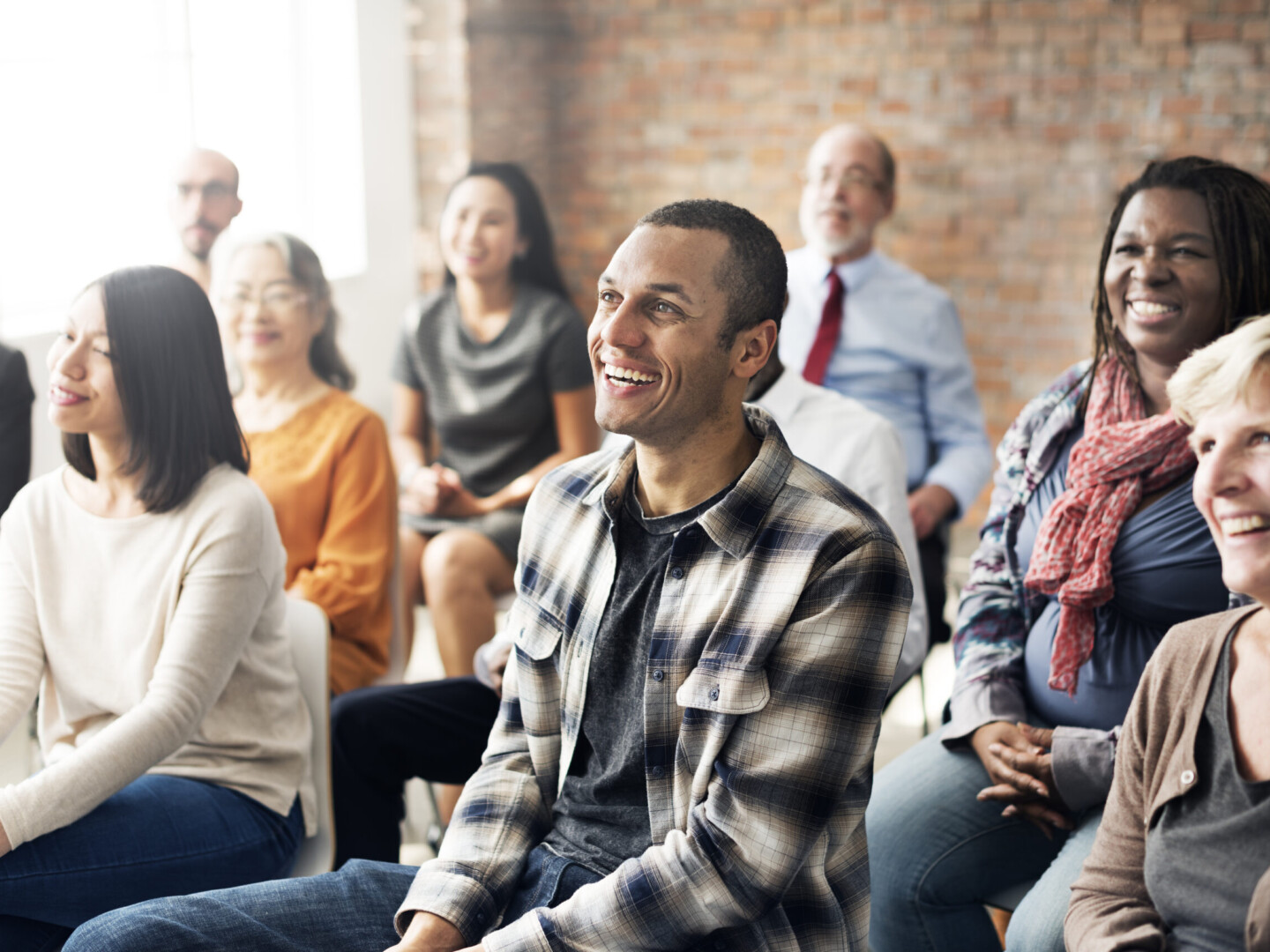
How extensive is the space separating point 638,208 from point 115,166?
2198 mm

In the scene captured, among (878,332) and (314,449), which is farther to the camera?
(878,332)

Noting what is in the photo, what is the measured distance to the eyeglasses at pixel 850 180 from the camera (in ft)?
11.7

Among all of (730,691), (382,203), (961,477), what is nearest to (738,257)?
(730,691)

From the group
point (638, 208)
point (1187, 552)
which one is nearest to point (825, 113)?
point (638, 208)

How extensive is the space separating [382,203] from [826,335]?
2.07 metres

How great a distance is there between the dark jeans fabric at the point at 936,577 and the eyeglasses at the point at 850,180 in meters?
1.05

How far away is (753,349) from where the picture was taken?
1543 millimetres

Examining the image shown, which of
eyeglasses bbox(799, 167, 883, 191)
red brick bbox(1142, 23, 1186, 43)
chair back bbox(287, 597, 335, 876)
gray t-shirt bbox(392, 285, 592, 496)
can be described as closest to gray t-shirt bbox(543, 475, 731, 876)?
chair back bbox(287, 597, 335, 876)

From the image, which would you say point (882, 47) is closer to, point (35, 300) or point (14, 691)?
point (35, 300)

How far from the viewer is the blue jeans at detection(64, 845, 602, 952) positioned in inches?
57.1

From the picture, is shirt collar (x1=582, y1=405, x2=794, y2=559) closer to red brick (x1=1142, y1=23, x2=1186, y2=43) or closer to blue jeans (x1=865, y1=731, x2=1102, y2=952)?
blue jeans (x1=865, y1=731, x2=1102, y2=952)

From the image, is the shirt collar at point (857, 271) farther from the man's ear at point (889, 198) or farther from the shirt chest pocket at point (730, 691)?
the shirt chest pocket at point (730, 691)

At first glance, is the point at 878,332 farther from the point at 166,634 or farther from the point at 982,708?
the point at 166,634

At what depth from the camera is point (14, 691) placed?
189cm
